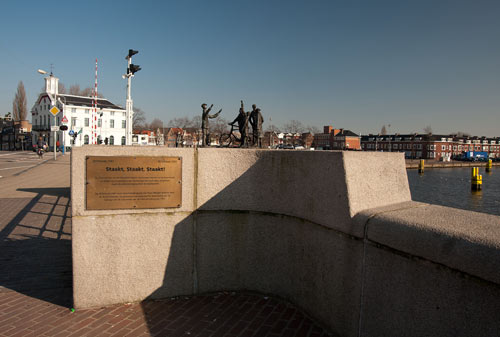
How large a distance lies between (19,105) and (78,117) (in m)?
43.5

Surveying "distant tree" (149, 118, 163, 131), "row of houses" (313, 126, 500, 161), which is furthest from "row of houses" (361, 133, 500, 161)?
"distant tree" (149, 118, 163, 131)

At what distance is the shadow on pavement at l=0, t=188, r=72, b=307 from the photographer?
4488 millimetres

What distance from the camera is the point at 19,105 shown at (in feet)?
312

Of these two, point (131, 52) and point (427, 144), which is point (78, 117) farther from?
point (427, 144)

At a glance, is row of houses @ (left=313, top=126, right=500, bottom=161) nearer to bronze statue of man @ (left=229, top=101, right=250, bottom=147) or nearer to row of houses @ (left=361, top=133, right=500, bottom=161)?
row of houses @ (left=361, top=133, right=500, bottom=161)

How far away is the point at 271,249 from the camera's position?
14.3 ft

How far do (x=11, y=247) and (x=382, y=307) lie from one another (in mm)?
6598

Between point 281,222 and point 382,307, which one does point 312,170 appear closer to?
point 281,222

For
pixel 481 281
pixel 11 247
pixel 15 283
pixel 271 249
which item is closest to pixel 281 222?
pixel 271 249

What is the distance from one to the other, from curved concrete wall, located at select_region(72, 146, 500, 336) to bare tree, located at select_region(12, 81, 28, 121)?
11188 cm

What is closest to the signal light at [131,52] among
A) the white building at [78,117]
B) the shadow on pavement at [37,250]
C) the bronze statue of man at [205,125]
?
the shadow on pavement at [37,250]

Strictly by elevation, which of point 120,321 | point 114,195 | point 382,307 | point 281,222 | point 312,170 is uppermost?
point 312,170

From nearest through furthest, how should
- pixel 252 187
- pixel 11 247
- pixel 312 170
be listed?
1. pixel 312 170
2. pixel 252 187
3. pixel 11 247

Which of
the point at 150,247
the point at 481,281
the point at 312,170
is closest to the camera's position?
the point at 481,281
